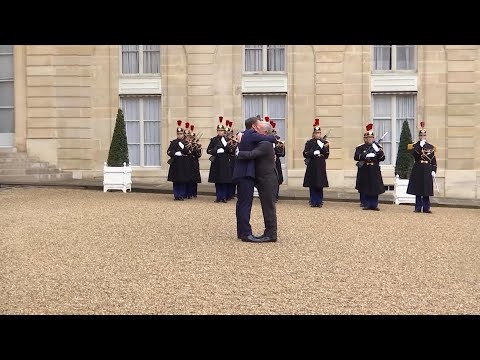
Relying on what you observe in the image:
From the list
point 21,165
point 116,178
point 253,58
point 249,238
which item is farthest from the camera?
point 253,58

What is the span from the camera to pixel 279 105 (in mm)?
22047

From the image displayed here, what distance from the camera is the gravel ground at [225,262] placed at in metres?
7.40

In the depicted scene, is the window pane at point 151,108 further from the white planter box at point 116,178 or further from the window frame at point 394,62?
the window frame at point 394,62

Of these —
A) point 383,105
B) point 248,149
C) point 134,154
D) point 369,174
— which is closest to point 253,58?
point 383,105

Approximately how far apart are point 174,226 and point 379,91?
10.9 meters

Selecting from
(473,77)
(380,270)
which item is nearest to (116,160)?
(473,77)

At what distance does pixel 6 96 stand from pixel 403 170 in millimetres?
11586

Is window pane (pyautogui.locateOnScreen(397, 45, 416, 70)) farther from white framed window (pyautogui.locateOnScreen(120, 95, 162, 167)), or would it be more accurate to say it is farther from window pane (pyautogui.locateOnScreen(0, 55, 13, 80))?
window pane (pyautogui.locateOnScreen(0, 55, 13, 80))

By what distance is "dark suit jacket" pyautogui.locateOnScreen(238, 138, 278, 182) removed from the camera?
11.3 metres

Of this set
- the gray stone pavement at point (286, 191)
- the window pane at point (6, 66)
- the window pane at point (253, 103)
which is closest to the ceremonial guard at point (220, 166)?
the gray stone pavement at point (286, 191)

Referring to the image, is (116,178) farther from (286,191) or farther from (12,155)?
(286,191)

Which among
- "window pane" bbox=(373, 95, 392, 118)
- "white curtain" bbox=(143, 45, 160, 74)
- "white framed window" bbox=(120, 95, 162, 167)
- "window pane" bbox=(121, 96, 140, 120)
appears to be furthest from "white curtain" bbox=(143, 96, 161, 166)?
"window pane" bbox=(373, 95, 392, 118)

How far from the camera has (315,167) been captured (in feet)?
55.6
